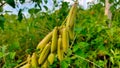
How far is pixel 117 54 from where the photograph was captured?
3475 millimetres

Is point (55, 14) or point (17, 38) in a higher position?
point (55, 14)

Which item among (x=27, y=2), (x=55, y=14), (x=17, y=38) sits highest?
(x=27, y=2)

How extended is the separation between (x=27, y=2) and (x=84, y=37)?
2.54 feet

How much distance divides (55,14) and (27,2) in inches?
67.0

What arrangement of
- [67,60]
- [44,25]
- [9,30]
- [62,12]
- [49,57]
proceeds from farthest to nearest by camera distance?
[9,30], [44,25], [62,12], [67,60], [49,57]

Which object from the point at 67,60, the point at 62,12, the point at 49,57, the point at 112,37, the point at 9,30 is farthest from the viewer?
the point at 9,30

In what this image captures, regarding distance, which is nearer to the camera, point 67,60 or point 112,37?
point 67,60

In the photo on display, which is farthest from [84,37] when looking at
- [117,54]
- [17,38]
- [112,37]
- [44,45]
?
[44,45]

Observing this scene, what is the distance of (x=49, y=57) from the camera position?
3.21 feet

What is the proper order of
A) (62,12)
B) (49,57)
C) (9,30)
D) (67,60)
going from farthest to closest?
(9,30)
(62,12)
(67,60)
(49,57)

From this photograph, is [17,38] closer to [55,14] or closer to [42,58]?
[55,14]

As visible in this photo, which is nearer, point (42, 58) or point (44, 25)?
point (42, 58)

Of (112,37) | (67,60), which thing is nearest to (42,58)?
(67,60)

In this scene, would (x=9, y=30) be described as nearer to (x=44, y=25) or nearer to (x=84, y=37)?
(x=44, y=25)
